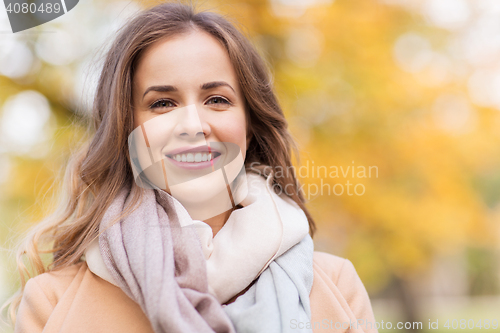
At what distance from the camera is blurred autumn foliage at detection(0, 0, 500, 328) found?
3.78 metres

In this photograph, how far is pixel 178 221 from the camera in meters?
1.75

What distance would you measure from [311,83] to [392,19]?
1109 millimetres

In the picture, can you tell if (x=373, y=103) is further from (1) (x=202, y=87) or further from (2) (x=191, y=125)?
(2) (x=191, y=125)

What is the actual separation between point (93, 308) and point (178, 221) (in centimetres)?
49

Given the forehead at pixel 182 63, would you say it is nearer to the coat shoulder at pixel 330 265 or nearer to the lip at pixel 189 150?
the lip at pixel 189 150

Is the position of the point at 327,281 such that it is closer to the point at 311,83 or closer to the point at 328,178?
the point at 328,178

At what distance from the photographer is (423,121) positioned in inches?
158

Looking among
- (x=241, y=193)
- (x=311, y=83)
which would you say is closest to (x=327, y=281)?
(x=241, y=193)

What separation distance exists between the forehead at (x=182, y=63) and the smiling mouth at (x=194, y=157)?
30cm

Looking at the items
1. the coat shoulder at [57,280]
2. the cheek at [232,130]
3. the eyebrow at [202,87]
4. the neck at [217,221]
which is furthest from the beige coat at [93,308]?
the eyebrow at [202,87]

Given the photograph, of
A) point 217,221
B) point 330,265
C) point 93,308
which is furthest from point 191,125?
point 330,265

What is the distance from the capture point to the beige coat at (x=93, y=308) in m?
1.64

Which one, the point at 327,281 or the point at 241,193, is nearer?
Answer: the point at 327,281

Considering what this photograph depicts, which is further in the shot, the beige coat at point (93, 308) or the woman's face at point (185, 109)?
the woman's face at point (185, 109)
